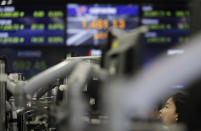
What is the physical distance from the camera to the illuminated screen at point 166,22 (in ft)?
17.0

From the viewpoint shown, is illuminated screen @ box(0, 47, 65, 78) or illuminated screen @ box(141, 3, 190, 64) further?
illuminated screen @ box(141, 3, 190, 64)

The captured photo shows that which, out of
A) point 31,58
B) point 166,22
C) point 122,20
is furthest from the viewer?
point 166,22

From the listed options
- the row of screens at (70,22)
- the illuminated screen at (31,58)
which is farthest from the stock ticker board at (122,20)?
the illuminated screen at (31,58)

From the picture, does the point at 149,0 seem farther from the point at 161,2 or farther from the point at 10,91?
the point at 10,91

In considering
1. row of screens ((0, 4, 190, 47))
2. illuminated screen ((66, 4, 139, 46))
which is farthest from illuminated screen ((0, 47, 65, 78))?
illuminated screen ((66, 4, 139, 46))

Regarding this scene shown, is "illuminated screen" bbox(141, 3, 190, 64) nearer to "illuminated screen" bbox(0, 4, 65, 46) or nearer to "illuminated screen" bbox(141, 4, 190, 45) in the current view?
"illuminated screen" bbox(141, 4, 190, 45)

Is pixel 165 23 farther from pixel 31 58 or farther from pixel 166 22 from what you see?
pixel 31 58

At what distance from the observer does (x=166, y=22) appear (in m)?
5.26

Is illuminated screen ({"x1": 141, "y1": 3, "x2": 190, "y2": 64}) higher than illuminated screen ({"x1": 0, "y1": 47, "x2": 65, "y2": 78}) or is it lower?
higher

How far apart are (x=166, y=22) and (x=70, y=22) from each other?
4.42 ft

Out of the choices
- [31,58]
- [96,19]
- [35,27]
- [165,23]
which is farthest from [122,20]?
[31,58]

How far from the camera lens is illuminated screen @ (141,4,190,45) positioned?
518cm

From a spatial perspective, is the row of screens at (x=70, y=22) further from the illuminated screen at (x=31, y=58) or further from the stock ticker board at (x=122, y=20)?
the illuminated screen at (x=31, y=58)

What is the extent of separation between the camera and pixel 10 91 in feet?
5.62
